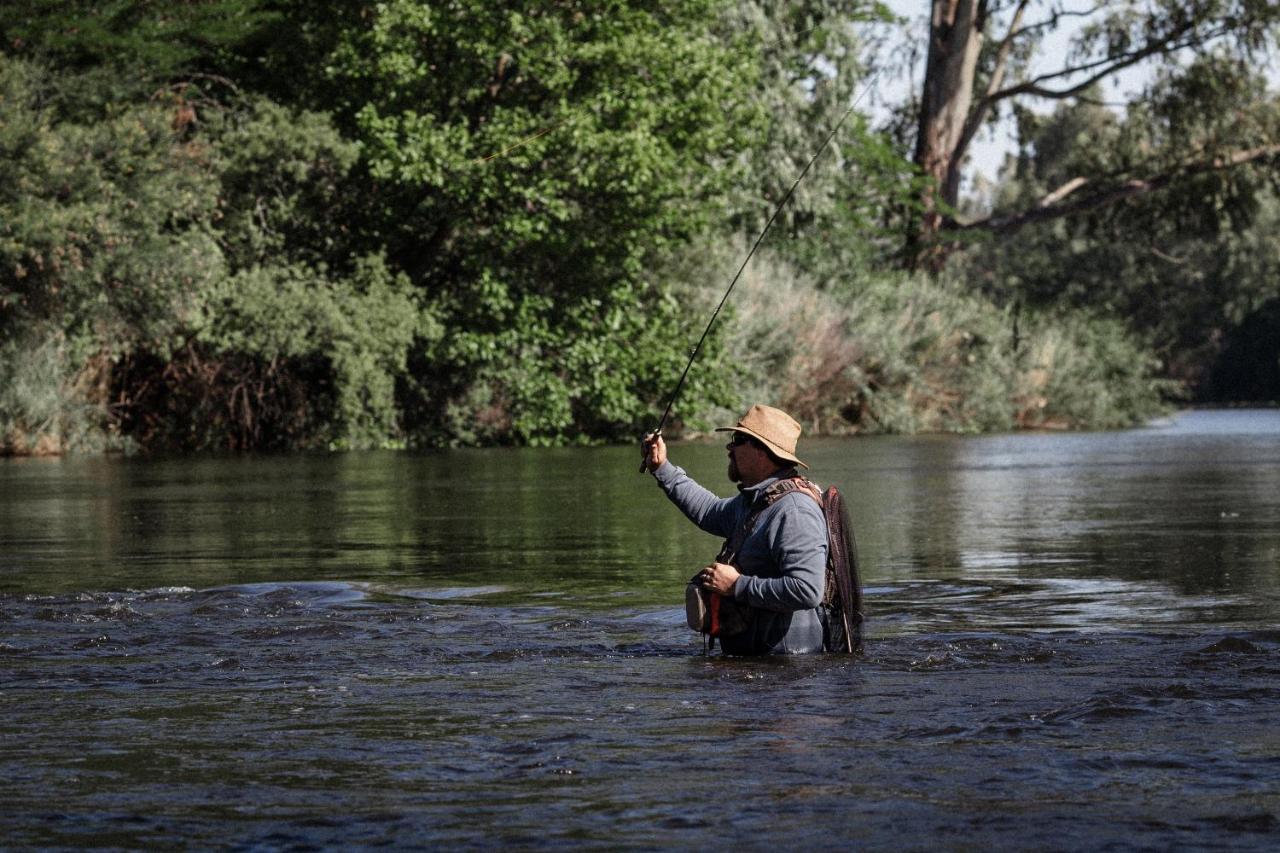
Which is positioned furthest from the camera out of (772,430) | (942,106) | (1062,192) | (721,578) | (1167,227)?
(1167,227)

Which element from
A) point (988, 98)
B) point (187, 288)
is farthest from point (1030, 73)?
point (187, 288)

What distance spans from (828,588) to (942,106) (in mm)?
45606

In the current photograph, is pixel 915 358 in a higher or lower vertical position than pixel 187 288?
lower

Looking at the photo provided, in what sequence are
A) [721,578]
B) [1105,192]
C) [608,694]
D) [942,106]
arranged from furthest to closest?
[1105,192], [942,106], [721,578], [608,694]

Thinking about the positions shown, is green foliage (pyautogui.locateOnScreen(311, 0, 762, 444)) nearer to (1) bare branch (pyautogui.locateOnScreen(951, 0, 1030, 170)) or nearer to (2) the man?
(1) bare branch (pyautogui.locateOnScreen(951, 0, 1030, 170))

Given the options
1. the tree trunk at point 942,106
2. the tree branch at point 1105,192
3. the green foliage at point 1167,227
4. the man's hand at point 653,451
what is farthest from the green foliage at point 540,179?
the man's hand at point 653,451

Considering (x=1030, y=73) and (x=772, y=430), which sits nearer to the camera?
(x=772, y=430)

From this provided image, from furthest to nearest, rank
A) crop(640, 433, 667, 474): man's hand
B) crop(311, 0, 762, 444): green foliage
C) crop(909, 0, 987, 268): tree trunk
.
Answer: crop(909, 0, 987, 268): tree trunk < crop(311, 0, 762, 444): green foliage < crop(640, 433, 667, 474): man's hand

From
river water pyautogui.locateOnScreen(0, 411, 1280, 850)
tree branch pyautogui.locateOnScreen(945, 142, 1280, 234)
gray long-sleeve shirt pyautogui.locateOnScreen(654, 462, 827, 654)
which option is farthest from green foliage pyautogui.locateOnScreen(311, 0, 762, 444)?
gray long-sleeve shirt pyautogui.locateOnScreen(654, 462, 827, 654)

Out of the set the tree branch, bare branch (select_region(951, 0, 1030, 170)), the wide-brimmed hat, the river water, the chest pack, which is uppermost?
bare branch (select_region(951, 0, 1030, 170))

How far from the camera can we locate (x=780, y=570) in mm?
8711

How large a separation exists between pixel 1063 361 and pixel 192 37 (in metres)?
22.9

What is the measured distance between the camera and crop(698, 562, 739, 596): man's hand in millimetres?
8688

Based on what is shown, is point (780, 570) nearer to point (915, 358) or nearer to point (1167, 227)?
point (915, 358)
